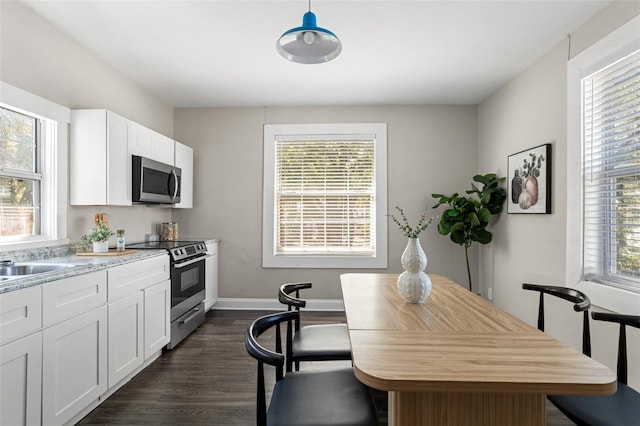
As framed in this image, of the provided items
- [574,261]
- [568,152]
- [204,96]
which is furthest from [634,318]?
[204,96]

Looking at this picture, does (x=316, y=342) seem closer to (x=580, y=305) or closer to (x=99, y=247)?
(x=580, y=305)

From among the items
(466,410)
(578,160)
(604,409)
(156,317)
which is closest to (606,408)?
(604,409)

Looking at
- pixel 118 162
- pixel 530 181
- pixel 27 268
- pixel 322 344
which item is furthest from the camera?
pixel 530 181

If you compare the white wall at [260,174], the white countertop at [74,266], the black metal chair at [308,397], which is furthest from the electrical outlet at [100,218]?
the black metal chair at [308,397]

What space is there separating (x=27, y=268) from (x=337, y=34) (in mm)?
2764

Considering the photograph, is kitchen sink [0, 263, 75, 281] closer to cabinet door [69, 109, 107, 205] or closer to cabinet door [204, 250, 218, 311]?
cabinet door [69, 109, 107, 205]

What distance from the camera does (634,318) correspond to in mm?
1574

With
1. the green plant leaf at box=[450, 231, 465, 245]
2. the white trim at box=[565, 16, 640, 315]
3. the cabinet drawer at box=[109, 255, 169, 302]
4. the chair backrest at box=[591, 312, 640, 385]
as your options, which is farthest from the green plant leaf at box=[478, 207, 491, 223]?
the cabinet drawer at box=[109, 255, 169, 302]

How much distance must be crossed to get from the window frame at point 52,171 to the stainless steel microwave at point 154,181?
0.54m

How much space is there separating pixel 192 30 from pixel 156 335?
251cm

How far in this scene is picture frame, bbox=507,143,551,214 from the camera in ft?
9.82

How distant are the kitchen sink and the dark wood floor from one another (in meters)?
0.96

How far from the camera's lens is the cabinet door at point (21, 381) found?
1.55m

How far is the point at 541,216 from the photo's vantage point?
10.2 feet
